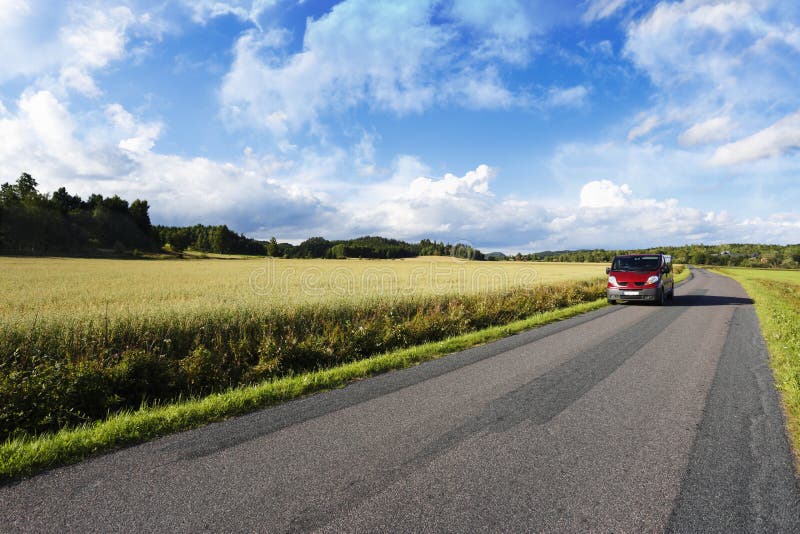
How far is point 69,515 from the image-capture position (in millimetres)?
2693

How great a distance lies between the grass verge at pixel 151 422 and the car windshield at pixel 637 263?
13822mm

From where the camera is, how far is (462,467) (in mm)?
3340

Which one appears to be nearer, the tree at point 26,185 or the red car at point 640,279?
the red car at point 640,279

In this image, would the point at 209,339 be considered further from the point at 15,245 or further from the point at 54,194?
the point at 54,194

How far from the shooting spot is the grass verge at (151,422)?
3.46 m

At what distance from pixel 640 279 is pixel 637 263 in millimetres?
1422

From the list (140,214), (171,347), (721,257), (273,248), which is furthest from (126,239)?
(721,257)

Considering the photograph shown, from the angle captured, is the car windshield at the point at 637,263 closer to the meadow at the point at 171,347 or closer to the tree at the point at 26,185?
the meadow at the point at 171,347

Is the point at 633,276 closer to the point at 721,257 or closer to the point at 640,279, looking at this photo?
the point at 640,279

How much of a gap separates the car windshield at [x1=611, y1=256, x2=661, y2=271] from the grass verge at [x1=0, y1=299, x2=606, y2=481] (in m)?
13.8

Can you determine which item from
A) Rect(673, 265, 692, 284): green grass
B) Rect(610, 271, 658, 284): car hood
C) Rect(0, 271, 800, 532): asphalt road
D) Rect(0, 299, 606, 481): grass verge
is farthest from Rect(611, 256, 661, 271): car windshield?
Rect(673, 265, 692, 284): green grass

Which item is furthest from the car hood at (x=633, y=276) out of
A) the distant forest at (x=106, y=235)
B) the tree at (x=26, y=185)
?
the tree at (x=26, y=185)

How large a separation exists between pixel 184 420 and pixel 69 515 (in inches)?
64.4

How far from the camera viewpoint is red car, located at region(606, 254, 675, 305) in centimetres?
1516
